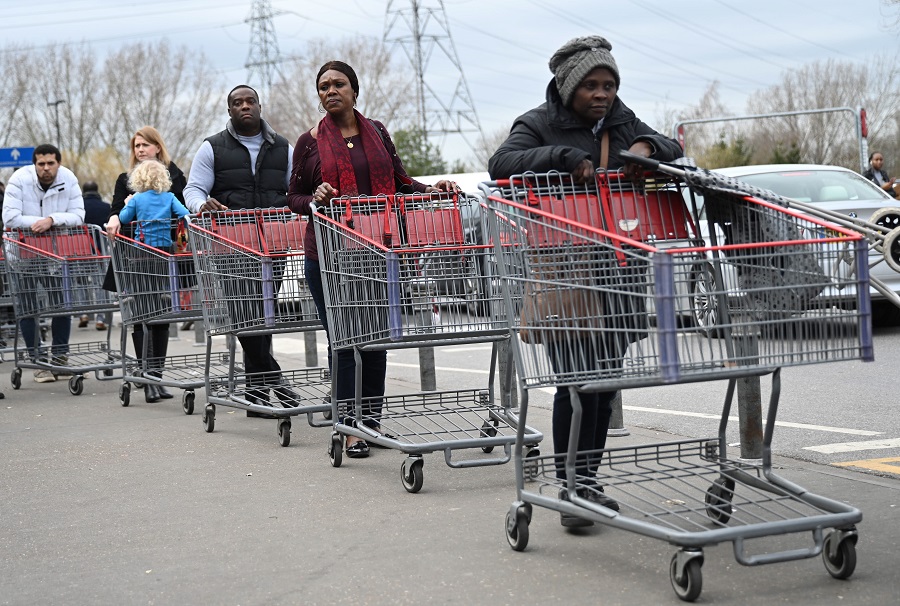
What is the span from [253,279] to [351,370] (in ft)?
3.90

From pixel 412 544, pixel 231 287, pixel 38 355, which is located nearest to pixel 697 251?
pixel 412 544

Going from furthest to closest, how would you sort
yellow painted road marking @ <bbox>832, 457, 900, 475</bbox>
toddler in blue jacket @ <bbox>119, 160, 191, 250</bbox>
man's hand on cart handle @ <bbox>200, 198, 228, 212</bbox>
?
1. toddler in blue jacket @ <bbox>119, 160, 191, 250</bbox>
2. man's hand on cart handle @ <bbox>200, 198, 228, 212</bbox>
3. yellow painted road marking @ <bbox>832, 457, 900, 475</bbox>

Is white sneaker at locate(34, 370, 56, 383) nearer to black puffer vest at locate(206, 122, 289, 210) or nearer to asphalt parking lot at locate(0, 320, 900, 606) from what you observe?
black puffer vest at locate(206, 122, 289, 210)

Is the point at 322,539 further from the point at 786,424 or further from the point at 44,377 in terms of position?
the point at 44,377

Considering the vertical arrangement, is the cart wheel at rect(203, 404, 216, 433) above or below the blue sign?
below

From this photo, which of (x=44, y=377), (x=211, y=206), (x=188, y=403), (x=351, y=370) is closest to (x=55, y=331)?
(x=44, y=377)

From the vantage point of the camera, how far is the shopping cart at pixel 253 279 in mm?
7938

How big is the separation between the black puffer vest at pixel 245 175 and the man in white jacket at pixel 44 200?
9.37 ft

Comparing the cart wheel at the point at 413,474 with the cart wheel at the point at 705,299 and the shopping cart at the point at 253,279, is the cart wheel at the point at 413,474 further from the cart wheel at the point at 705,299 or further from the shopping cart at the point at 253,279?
the cart wheel at the point at 705,299

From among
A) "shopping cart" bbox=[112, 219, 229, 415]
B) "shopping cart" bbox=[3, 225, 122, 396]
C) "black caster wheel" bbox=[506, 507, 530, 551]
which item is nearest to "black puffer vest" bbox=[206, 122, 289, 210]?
"shopping cart" bbox=[112, 219, 229, 415]

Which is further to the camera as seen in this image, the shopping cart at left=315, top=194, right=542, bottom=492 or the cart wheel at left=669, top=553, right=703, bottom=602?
the shopping cart at left=315, top=194, right=542, bottom=492

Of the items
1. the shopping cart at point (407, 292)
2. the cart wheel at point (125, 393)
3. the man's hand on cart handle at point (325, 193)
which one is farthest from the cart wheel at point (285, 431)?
the cart wheel at point (125, 393)

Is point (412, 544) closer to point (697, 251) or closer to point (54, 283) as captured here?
point (697, 251)

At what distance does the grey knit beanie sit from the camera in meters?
4.94
